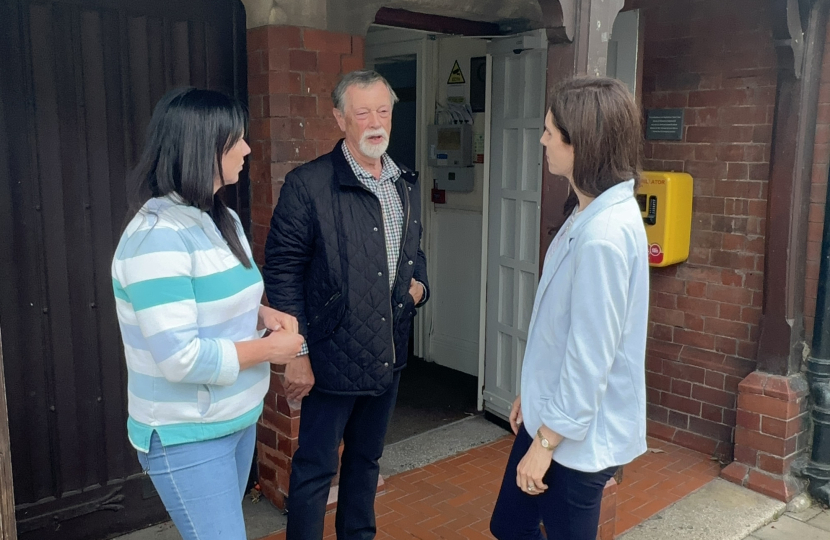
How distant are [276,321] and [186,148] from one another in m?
0.60

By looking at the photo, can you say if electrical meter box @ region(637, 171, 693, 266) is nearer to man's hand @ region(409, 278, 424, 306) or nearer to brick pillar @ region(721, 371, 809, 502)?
brick pillar @ region(721, 371, 809, 502)

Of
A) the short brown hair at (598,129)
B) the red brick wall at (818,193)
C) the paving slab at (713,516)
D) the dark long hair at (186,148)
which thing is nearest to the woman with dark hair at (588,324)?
the short brown hair at (598,129)

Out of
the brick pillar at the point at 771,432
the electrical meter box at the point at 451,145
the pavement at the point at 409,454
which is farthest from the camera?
the electrical meter box at the point at 451,145

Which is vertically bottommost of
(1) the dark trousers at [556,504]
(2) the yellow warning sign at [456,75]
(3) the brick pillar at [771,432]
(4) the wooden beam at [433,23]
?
(3) the brick pillar at [771,432]

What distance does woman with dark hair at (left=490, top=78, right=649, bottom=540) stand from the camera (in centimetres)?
204

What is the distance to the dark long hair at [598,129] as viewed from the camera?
210 centimetres

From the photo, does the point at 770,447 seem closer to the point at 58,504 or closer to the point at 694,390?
the point at 694,390

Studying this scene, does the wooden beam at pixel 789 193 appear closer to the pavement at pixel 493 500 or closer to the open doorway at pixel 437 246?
the pavement at pixel 493 500

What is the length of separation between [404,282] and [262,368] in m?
0.87

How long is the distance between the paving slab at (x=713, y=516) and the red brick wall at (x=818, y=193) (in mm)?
961

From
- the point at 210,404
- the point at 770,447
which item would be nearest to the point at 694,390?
the point at 770,447

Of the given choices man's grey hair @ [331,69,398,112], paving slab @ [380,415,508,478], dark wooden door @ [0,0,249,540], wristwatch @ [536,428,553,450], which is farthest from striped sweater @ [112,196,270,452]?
paving slab @ [380,415,508,478]

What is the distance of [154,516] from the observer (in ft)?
11.5

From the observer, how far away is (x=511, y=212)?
475cm
